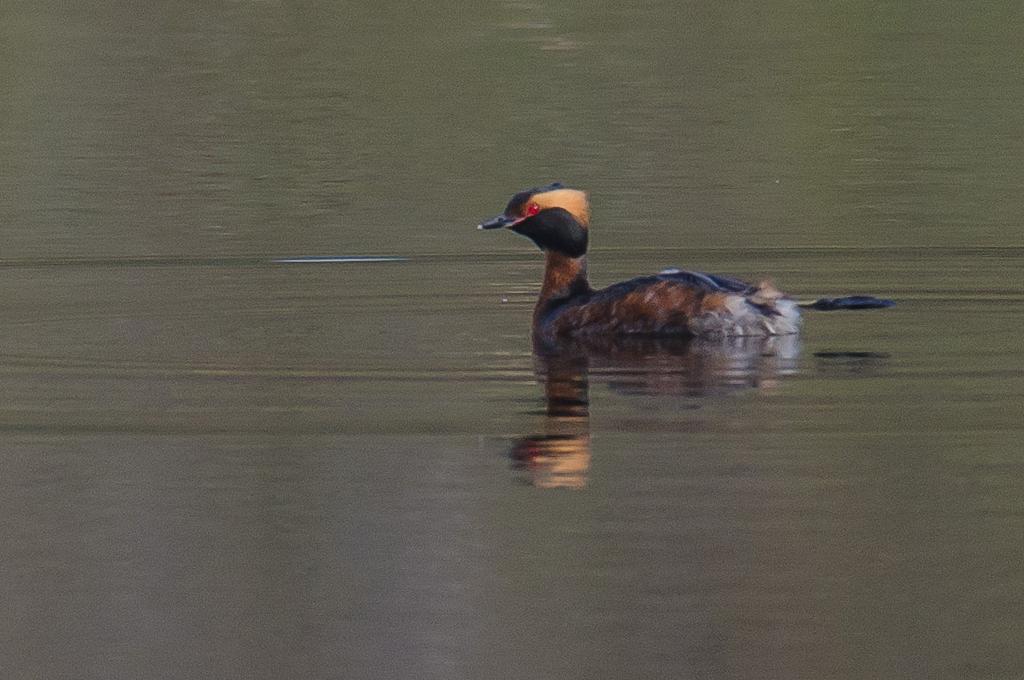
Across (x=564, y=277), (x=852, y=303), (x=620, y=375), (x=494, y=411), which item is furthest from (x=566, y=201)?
(x=494, y=411)

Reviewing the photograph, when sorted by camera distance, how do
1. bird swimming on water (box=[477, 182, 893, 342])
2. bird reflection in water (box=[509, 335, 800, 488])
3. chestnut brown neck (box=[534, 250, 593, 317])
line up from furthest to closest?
chestnut brown neck (box=[534, 250, 593, 317]) < bird swimming on water (box=[477, 182, 893, 342]) < bird reflection in water (box=[509, 335, 800, 488])

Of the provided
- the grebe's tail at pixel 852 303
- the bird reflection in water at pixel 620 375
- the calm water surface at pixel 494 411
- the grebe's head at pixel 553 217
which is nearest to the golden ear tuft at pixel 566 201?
the grebe's head at pixel 553 217

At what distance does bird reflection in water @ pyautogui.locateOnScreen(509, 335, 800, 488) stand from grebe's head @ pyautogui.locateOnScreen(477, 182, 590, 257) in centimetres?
87

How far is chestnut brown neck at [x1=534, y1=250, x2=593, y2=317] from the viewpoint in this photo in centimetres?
1231

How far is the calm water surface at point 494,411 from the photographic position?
262 inches

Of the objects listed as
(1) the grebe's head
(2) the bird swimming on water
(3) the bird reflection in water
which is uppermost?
(1) the grebe's head

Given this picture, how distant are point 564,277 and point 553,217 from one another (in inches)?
11.4

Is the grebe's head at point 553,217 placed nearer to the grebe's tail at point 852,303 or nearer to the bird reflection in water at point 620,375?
the bird reflection in water at point 620,375

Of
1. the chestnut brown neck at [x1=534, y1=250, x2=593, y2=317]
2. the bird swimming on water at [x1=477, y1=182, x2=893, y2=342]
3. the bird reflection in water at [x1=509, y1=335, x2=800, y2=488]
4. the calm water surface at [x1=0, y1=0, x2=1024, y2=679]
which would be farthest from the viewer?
the chestnut brown neck at [x1=534, y1=250, x2=593, y2=317]

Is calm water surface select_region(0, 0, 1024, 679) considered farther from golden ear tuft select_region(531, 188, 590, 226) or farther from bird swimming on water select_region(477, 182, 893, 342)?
golden ear tuft select_region(531, 188, 590, 226)

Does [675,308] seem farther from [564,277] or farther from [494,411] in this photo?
[494,411]

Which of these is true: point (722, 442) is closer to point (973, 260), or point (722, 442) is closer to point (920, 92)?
point (973, 260)

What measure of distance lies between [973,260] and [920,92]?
10684 mm

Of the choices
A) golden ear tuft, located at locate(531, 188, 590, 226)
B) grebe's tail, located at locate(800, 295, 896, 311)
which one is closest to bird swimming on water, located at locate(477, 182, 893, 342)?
grebe's tail, located at locate(800, 295, 896, 311)
